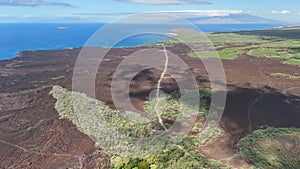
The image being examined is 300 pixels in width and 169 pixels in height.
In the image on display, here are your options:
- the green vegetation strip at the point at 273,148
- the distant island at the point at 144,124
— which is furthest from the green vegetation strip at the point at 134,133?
the green vegetation strip at the point at 273,148

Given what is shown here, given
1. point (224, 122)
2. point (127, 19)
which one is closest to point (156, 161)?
point (224, 122)

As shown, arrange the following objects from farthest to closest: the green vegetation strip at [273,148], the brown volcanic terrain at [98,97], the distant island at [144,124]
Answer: the brown volcanic terrain at [98,97], the distant island at [144,124], the green vegetation strip at [273,148]

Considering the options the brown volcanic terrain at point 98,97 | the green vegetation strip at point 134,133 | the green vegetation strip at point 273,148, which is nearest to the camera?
the green vegetation strip at point 134,133

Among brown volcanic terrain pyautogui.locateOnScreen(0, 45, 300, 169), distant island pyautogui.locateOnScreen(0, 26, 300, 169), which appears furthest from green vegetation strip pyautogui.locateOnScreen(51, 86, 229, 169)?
brown volcanic terrain pyautogui.locateOnScreen(0, 45, 300, 169)

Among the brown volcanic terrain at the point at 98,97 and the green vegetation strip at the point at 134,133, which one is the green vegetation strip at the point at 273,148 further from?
the green vegetation strip at the point at 134,133

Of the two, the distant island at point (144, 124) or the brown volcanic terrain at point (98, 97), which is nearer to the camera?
the distant island at point (144, 124)

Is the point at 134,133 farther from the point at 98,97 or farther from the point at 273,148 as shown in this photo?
the point at 98,97

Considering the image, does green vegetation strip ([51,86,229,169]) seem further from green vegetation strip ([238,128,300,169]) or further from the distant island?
green vegetation strip ([238,128,300,169])
